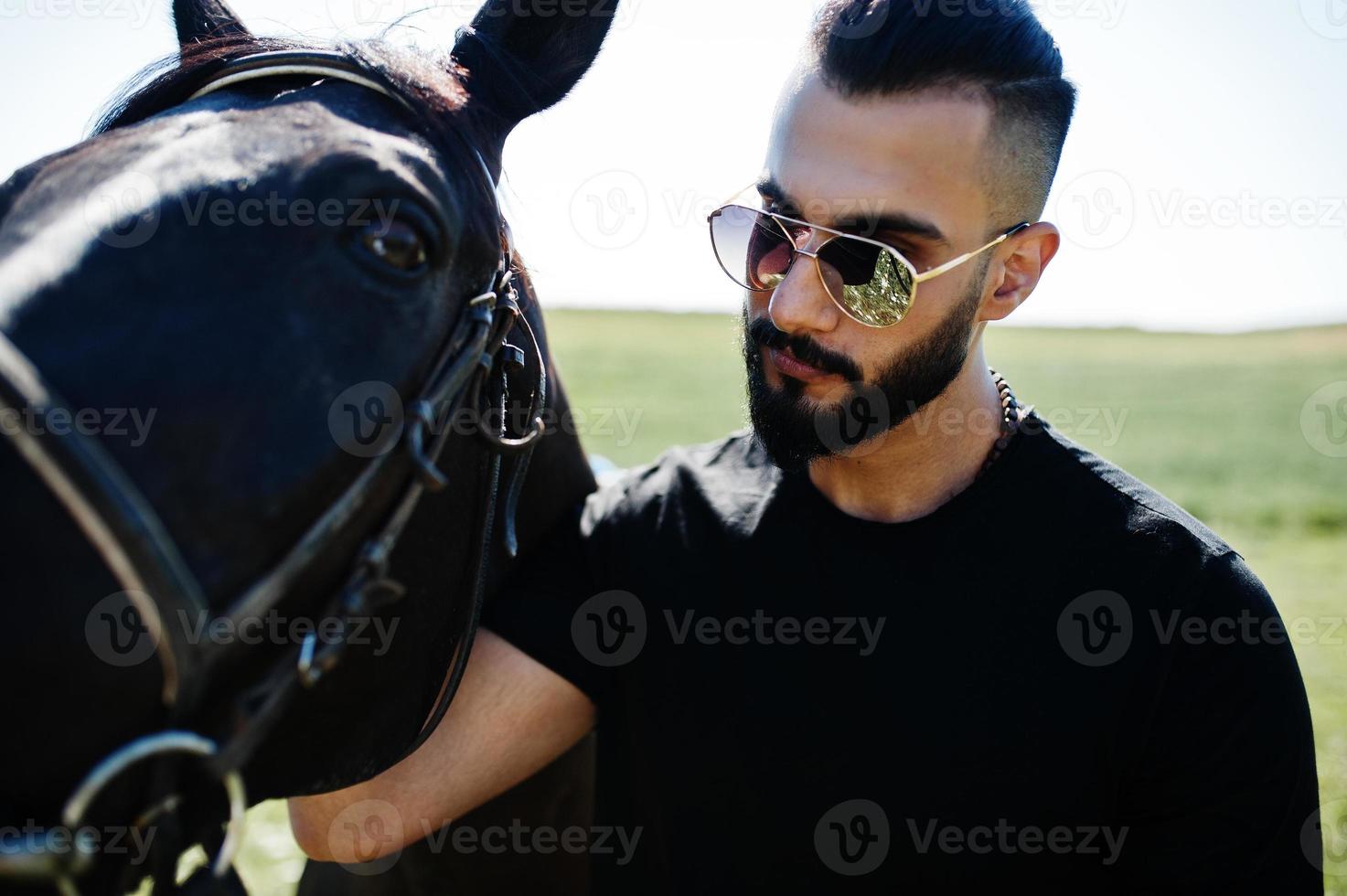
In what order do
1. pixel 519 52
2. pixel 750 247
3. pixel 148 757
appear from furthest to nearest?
pixel 750 247, pixel 519 52, pixel 148 757

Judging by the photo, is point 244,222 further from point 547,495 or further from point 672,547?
point 672,547

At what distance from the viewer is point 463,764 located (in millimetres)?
2357

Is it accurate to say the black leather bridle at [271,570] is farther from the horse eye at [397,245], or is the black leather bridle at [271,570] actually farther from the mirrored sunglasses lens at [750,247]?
the mirrored sunglasses lens at [750,247]

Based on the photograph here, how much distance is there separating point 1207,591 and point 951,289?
100cm

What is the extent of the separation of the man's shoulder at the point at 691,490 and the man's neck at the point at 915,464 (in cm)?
26

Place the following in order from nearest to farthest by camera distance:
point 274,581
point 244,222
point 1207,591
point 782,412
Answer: point 274,581 → point 244,222 → point 1207,591 → point 782,412

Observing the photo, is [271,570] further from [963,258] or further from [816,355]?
[963,258]

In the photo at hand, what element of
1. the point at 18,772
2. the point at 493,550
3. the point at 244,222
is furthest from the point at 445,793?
the point at 244,222

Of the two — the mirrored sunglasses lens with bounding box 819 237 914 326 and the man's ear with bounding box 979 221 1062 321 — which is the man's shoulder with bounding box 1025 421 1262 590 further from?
the mirrored sunglasses lens with bounding box 819 237 914 326

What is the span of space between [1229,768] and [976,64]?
1.89 meters

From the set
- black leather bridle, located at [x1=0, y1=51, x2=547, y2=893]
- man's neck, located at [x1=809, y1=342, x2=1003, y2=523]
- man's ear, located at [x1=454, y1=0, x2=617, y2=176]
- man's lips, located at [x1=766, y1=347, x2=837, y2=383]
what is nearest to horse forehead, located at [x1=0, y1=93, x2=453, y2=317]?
black leather bridle, located at [x1=0, y1=51, x2=547, y2=893]

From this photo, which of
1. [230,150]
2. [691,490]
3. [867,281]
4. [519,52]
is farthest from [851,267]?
[230,150]

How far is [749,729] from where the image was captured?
2379mm

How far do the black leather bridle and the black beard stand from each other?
0.89 metres
